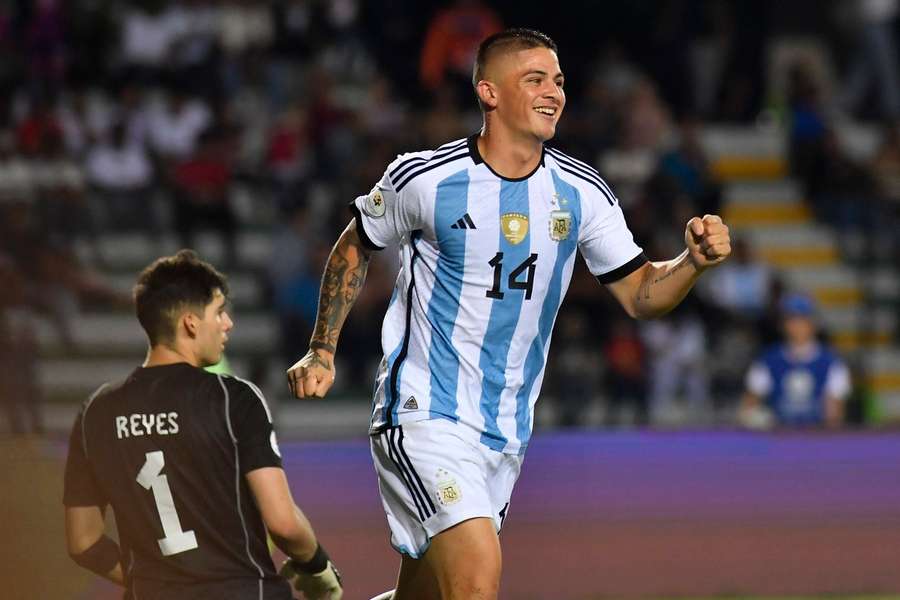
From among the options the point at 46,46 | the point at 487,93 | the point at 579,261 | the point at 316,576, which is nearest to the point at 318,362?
the point at 316,576

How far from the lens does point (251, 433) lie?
4801 millimetres

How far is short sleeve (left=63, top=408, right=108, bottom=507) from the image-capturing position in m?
4.97

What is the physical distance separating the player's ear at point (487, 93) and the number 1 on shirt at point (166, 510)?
171cm

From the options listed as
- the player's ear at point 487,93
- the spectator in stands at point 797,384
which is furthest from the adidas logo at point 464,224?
the spectator in stands at point 797,384

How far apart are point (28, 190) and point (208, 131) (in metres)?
1.99

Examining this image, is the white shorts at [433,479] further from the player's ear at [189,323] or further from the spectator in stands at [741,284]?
the spectator in stands at [741,284]

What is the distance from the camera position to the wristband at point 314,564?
5.05 m

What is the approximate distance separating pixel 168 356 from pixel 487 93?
1.49 meters

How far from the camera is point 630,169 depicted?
47.5ft

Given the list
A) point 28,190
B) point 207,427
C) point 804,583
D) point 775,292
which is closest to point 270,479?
point 207,427

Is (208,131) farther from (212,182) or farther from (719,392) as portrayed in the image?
(719,392)

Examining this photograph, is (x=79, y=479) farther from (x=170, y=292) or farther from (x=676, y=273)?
(x=676, y=273)

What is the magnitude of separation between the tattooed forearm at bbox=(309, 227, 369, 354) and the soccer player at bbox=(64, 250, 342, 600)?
733mm

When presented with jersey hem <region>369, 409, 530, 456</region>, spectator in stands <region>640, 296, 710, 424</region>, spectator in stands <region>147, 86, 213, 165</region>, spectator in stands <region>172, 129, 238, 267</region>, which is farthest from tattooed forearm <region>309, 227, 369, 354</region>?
spectator in stands <region>147, 86, 213, 165</region>
